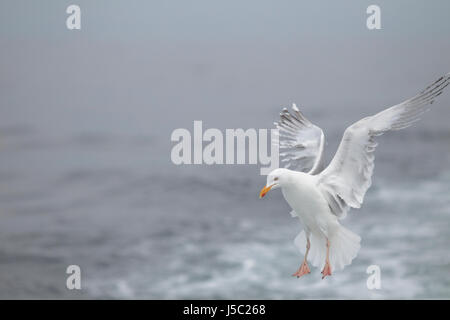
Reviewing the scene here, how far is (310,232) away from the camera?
3471 millimetres

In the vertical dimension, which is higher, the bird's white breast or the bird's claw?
the bird's white breast

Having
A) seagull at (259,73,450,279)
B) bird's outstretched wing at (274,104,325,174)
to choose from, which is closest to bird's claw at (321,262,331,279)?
seagull at (259,73,450,279)

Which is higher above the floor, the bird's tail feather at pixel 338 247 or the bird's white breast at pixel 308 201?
the bird's white breast at pixel 308 201

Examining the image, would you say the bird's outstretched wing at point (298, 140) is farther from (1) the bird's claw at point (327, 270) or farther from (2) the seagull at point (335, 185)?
(1) the bird's claw at point (327, 270)

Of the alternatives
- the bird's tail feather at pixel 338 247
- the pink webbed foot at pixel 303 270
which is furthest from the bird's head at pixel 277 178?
the pink webbed foot at pixel 303 270

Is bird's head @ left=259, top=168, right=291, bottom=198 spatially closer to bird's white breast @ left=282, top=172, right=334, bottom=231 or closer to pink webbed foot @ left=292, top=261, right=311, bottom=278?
bird's white breast @ left=282, top=172, right=334, bottom=231

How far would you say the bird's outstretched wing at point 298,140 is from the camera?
3.58 meters

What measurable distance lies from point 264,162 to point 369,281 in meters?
0.84

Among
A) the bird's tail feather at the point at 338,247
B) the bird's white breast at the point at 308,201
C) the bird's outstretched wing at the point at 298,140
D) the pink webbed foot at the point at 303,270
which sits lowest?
the pink webbed foot at the point at 303,270

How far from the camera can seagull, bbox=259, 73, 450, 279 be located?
3.24 m

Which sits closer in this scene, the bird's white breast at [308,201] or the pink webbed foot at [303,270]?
the bird's white breast at [308,201]

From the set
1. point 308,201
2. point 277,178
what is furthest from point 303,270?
point 277,178

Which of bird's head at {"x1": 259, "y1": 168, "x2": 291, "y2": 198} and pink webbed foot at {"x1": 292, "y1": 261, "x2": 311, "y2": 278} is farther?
pink webbed foot at {"x1": 292, "y1": 261, "x2": 311, "y2": 278}

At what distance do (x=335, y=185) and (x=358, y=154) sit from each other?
178 mm
